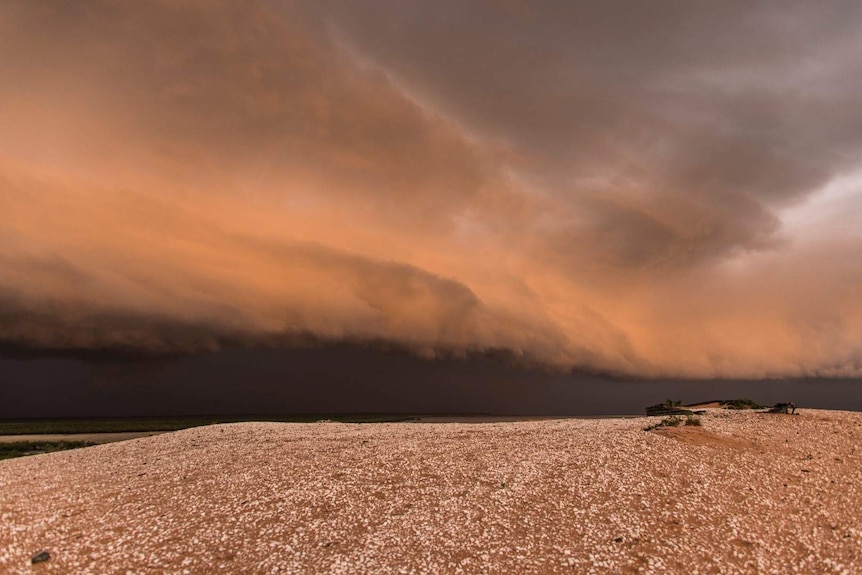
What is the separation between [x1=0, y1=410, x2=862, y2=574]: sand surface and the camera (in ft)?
56.0

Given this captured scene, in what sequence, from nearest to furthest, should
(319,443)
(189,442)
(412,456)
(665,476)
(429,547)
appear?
(429,547) → (665,476) → (412,456) → (319,443) → (189,442)

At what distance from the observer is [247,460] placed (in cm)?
3094

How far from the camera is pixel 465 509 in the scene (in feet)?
68.2

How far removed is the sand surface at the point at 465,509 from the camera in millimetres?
17078

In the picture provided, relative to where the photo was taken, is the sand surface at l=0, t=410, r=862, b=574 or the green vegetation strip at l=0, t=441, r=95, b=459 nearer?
the sand surface at l=0, t=410, r=862, b=574

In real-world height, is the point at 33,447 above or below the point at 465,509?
below

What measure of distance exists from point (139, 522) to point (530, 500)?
18.1m

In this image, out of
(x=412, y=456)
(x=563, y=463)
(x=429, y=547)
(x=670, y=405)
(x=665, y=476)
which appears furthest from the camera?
(x=670, y=405)

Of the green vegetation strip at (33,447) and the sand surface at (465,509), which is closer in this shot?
the sand surface at (465,509)

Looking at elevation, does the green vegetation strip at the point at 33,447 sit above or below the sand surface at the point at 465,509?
below

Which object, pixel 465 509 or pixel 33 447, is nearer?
pixel 465 509

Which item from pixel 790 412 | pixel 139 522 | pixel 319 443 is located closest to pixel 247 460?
pixel 319 443

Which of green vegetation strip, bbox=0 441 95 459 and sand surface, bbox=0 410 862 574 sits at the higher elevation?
sand surface, bbox=0 410 862 574

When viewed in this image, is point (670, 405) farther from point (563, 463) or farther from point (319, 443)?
point (319, 443)
